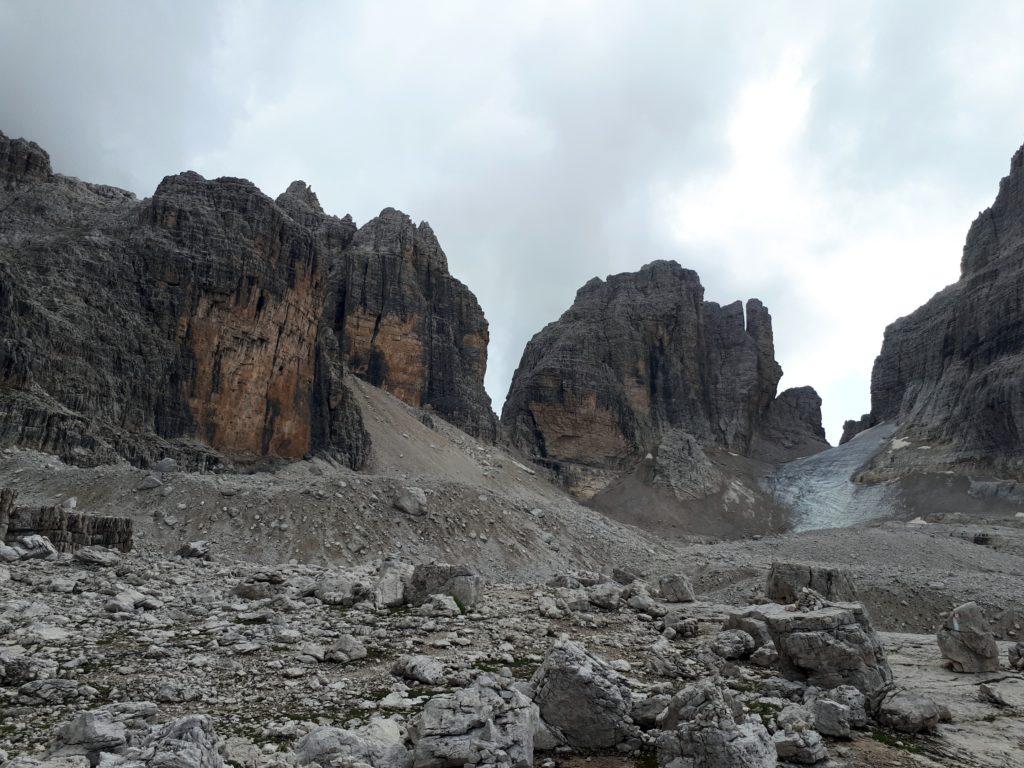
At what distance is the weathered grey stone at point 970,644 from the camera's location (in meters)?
13.0

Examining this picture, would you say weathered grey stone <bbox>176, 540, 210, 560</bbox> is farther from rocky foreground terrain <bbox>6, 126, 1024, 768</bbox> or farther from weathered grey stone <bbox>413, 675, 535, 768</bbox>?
weathered grey stone <bbox>413, 675, 535, 768</bbox>

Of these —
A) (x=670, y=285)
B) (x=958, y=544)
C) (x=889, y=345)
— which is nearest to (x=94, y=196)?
(x=958, y=544)

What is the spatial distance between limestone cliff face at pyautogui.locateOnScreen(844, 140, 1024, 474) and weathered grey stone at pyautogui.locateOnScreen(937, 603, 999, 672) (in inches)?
3428

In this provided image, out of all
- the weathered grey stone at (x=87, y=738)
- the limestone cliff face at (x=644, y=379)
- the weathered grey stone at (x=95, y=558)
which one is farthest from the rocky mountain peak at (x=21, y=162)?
the limestone cliff face at (x=644, y=379)

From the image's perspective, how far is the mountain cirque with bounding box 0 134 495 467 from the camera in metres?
37.6

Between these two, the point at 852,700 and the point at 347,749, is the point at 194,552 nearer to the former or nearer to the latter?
the point at 347,749

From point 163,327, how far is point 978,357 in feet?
371

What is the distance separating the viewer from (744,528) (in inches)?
3752

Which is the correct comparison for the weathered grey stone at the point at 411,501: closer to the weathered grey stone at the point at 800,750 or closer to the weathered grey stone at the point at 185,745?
the weathered grey stone at the point at 800,750

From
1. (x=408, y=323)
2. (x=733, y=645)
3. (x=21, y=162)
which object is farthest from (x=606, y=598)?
(x=408, y=323)

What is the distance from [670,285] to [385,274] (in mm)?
70277

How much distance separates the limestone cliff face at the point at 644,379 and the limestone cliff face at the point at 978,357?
2811 cm

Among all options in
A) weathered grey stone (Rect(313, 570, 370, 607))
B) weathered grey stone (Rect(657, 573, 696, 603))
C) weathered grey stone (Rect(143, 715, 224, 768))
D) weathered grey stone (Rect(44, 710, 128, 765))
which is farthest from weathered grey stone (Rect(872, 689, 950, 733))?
weathered grey stone (Rect(657, 573, 696, 603))

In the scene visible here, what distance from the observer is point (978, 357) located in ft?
321
